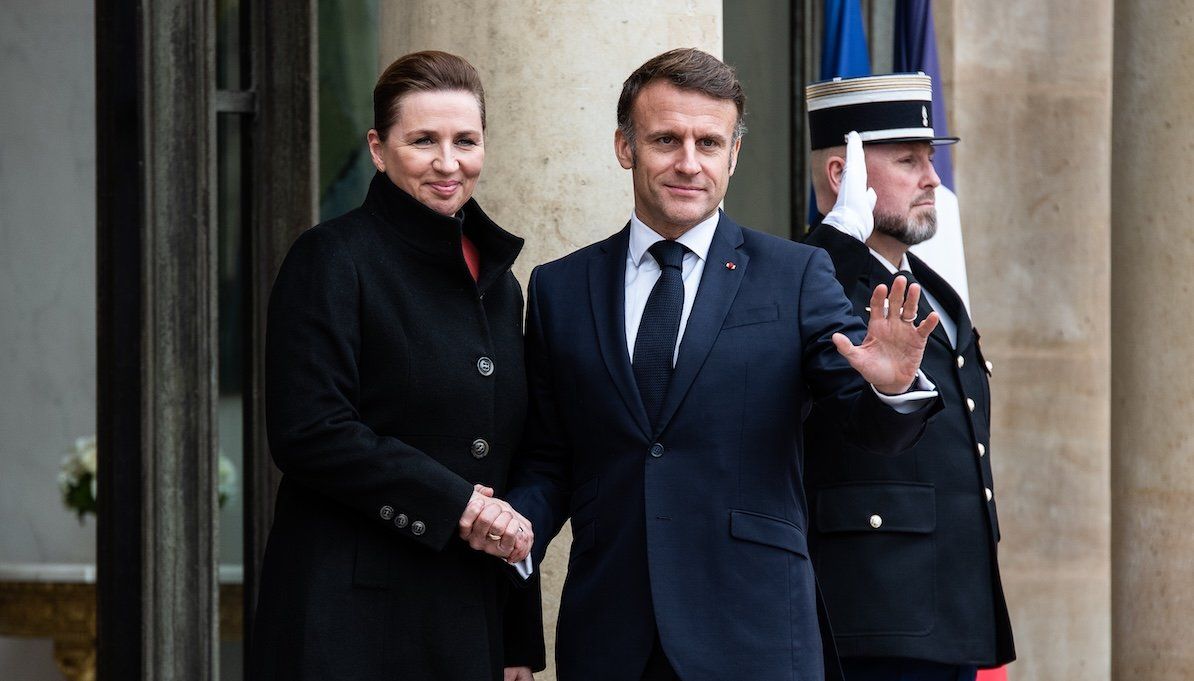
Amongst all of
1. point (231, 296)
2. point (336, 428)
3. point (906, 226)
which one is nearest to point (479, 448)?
point (336, 428)

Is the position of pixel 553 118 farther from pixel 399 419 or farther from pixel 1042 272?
pixel 1042 272

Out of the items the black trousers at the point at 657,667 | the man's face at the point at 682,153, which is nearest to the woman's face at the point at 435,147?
the man's face at the point at 682,153

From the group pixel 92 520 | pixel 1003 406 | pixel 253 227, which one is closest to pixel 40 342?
pixel 92 520

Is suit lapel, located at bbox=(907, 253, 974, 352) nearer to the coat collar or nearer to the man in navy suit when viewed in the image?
the man in navy suit

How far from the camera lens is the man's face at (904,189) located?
398cm

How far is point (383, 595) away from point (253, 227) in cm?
225

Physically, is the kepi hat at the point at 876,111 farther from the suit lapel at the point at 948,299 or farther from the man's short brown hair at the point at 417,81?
the man's short brown hair at the point at 417,81

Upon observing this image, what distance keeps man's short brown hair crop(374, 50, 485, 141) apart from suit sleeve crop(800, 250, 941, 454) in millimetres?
730

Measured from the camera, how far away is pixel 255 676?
3.15m

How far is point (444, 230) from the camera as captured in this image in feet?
10.6

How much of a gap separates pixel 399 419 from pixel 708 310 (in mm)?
601

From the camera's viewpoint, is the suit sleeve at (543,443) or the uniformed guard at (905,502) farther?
the uniformed guard at (905,502)

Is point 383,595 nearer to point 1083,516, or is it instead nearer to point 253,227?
point 253,227

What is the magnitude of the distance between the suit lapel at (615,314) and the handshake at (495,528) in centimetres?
29
